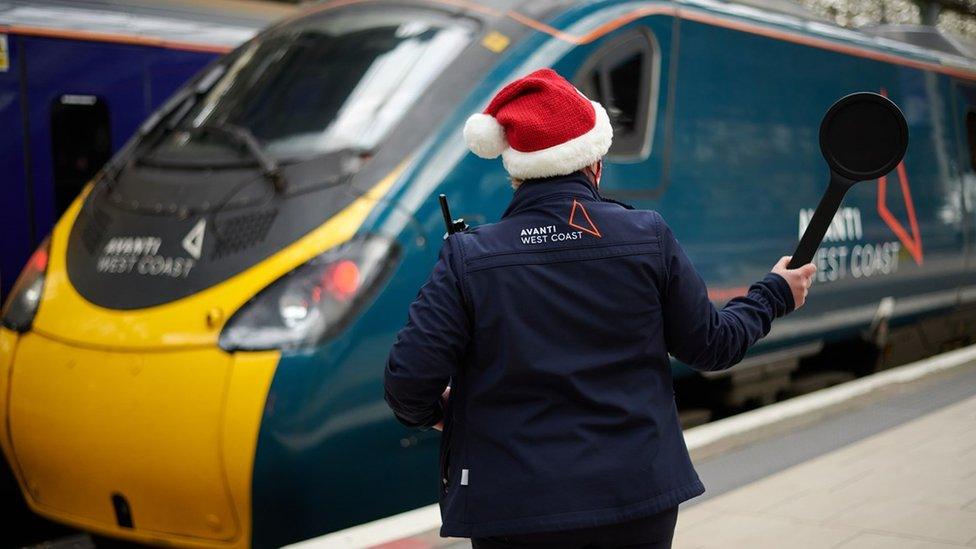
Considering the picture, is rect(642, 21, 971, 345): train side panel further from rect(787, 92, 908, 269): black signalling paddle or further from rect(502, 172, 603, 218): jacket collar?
rect(502, 172, 603, 218): jacket collar

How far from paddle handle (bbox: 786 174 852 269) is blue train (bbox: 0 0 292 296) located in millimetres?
5632

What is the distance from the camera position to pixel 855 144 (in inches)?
101

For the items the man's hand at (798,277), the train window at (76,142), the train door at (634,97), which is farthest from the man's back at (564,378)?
the train window at (76,142)

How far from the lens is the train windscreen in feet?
16.1

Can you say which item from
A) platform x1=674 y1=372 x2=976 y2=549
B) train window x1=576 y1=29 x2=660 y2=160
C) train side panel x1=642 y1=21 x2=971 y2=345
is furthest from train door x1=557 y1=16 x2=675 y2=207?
platform x1=674 y1=372 x2=976 y2=549

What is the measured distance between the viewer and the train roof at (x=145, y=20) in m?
7.26

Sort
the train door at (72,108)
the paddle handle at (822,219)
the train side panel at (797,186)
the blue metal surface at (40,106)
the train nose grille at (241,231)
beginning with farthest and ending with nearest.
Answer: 1. the train door at (72,108)
2. the blue metal surface at (40,106)
3. the train side panel at (797,186)
4. the train nose grille at (241,231)
5. the paddle handle at (822,219)

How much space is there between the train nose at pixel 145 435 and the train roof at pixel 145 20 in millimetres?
3183

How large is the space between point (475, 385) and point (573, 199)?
16.2 inches

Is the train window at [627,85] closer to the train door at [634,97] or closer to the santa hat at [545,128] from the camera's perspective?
the train door at [634,97]

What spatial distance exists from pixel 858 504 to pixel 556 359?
259 cm

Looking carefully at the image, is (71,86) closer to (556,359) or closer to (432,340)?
(432,340)

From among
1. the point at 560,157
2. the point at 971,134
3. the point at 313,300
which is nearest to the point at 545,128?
the point at 560,157

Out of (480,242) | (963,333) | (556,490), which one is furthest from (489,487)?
(963,333)
